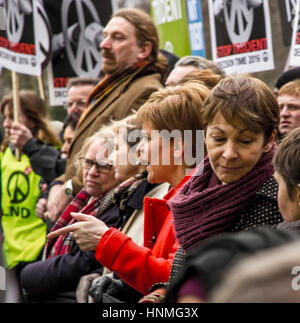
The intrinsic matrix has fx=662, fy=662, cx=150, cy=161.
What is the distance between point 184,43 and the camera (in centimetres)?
548

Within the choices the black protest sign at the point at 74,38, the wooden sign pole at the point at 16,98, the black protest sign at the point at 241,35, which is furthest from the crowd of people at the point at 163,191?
the black protest sign at the point at 74,38

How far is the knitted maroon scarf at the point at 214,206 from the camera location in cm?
243

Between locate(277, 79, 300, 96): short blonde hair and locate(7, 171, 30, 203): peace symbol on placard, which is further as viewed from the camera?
locate(7, 171, 30, 203): peace symbol on placard

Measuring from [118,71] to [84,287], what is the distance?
1.89 meters

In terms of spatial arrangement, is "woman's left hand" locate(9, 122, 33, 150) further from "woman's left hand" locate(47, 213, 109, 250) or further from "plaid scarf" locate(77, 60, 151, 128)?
"woman's left hand" locate(47, 213, 109, 250)

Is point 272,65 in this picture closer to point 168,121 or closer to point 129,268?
point 168,121

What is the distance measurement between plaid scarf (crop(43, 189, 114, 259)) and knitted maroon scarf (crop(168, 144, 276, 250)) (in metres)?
1.37

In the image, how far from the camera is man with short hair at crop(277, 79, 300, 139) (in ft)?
11.2

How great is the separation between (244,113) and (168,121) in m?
0.58

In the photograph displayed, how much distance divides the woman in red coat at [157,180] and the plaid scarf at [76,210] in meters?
0.85

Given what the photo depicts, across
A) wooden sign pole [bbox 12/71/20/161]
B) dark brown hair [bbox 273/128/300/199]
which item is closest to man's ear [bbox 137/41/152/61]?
wooden sign pole [bbox 12/71/20/161]

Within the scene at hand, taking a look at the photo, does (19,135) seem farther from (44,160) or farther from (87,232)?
(87,232)

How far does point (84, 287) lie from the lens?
353 centimetres

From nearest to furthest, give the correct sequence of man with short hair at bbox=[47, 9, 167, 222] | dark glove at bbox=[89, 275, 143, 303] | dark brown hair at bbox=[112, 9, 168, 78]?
dark glove at bbox=[89, 275, 143, 303] → man with short hair at bbox=[47, 9, 167, 222] → dark brown hair at bbox=[112, 9, 168, 78]
